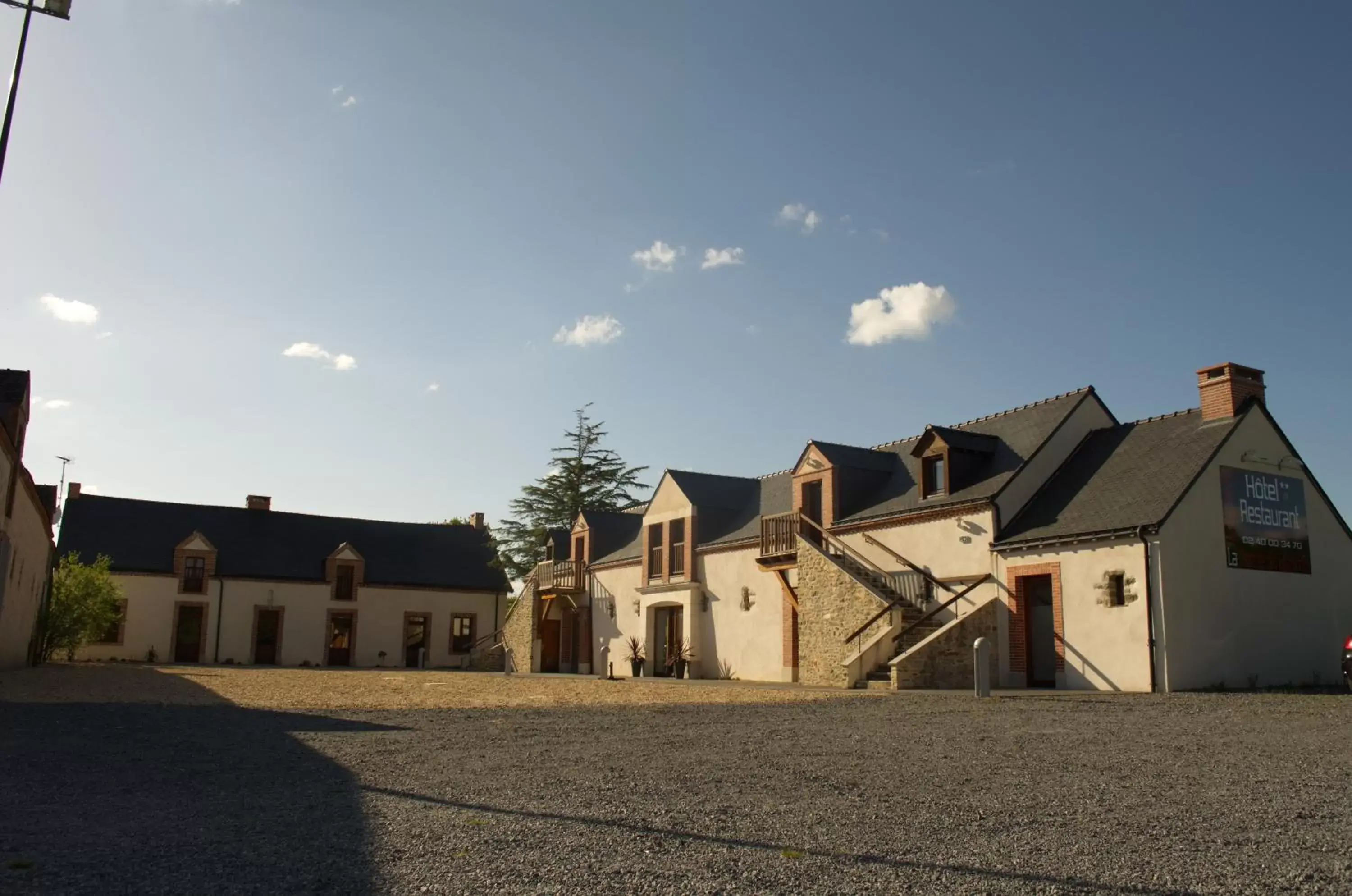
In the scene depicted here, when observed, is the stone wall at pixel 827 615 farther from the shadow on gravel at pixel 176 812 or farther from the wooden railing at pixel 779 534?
the shadow on gravel at pixel 176 812

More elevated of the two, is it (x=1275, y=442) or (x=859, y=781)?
(x=1275, y=442)

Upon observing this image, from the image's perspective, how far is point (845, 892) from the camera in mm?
4594

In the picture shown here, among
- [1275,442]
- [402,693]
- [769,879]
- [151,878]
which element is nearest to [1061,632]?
[1275,442]

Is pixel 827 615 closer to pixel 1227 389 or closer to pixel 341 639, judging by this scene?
pixel 1227 389

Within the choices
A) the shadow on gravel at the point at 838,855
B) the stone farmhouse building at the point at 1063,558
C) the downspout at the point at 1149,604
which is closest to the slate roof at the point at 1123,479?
the stone farmhouse building at the point at 1063,558

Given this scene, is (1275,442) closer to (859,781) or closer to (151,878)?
(859,781)

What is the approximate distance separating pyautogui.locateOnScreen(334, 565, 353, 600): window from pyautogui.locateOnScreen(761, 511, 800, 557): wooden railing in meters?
23.4

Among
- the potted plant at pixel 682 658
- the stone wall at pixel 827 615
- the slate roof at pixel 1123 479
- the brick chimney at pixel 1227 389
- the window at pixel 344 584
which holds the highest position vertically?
the brick chimney at pixel 1227 389

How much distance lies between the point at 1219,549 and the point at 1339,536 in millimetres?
4941

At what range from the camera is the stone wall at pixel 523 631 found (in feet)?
127

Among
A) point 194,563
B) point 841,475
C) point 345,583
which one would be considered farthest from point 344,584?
point 841,475

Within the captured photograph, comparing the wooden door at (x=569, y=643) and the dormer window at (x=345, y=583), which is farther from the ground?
the dormer window at (x=345, y=583)

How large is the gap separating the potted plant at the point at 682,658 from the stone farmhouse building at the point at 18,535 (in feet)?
55.0

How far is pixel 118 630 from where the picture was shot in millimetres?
39375
